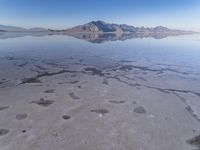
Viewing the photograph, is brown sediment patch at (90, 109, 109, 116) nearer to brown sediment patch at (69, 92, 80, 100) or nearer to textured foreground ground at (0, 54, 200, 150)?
textured foreground ground at (0, 54, 200, 150)

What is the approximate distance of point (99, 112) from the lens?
263 inches

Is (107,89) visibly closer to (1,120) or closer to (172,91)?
(172,91)

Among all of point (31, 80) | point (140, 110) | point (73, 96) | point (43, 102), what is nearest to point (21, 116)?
point (43, 102)

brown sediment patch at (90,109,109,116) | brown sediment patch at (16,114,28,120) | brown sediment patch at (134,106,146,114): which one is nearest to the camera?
brown sediment patch at (16,114,28,120)

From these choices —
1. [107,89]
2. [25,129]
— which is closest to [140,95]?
[107,89]

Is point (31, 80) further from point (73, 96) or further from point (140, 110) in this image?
point (140, 110)

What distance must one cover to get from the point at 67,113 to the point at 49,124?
853 millimetres

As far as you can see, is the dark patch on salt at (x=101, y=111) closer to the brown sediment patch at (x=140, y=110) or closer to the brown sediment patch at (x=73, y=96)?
the brown sediment patch at (x=140, y=110)

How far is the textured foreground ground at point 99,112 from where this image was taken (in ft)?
16.5

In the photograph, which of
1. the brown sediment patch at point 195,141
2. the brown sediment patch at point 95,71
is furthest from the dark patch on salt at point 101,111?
the brown sediment patch at point 95,71

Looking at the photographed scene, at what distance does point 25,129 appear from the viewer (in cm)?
548

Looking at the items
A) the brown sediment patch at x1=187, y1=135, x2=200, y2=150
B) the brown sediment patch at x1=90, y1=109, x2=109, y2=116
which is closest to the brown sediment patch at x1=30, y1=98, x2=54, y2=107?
the brown sediment patch at x1=90, y1=109, x2=109, y2=116

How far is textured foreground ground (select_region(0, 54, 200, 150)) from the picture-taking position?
16.5 feet

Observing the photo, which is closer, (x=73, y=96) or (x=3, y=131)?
(x=3, y=131)
